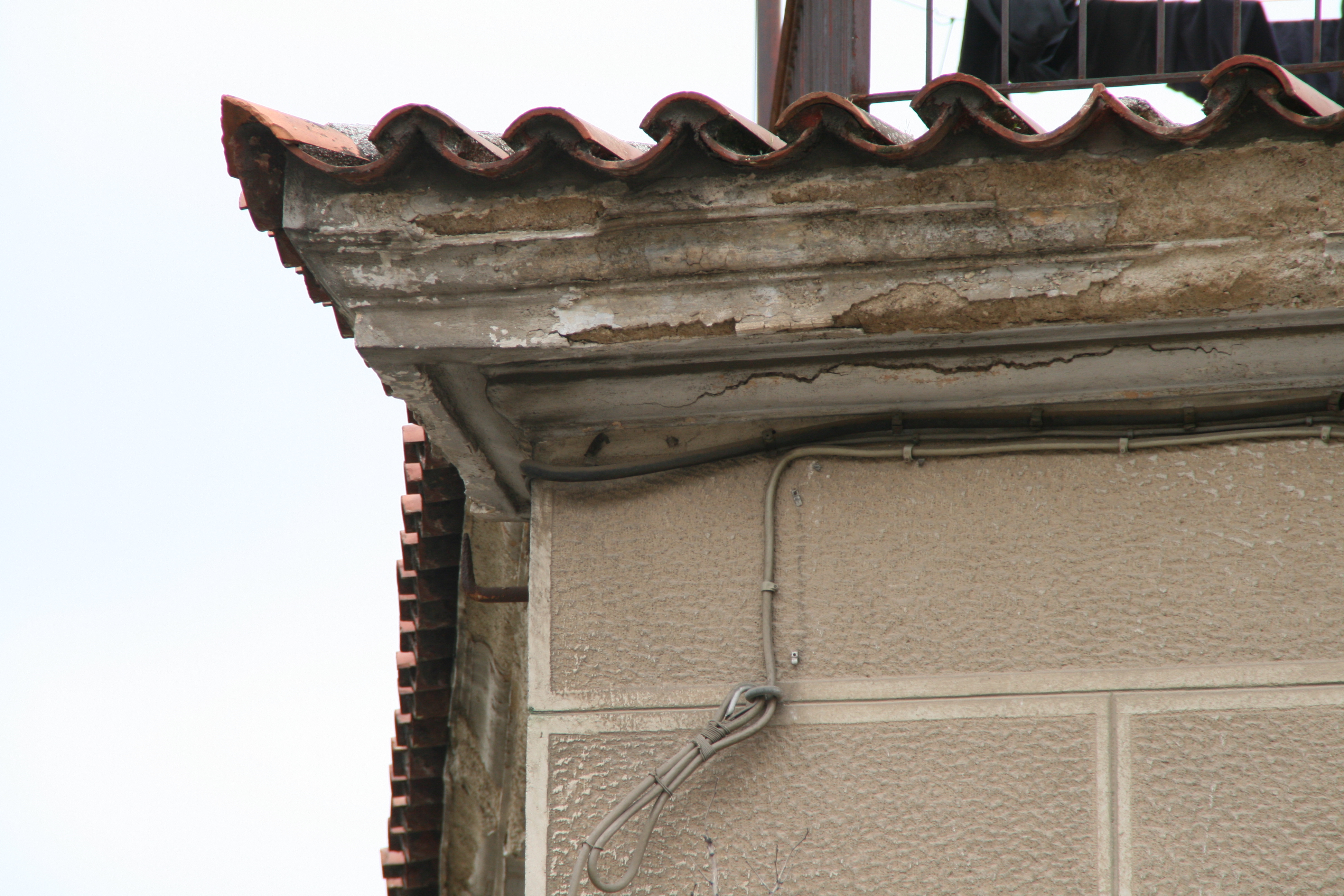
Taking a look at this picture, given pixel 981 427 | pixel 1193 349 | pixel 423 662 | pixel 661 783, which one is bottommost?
pixel 661 783

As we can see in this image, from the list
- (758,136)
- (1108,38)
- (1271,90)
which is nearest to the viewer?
(1271,90)

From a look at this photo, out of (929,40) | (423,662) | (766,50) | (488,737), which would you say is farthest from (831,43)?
(488,737)

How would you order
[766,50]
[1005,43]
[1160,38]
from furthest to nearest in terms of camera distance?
[766,50] < [1005,43] < [1160,38]

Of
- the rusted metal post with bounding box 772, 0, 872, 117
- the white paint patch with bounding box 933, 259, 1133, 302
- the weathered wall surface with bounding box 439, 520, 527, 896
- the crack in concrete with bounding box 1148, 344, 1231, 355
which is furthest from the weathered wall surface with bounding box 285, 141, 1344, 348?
the weathered wall surface with bounding box 439, 520, 527, 896

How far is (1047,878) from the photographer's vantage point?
2258 millimetres

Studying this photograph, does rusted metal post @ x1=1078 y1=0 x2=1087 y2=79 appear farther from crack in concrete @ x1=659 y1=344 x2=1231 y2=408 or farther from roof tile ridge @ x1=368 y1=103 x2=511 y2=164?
roof tile ridge @ x1=368 y1=103 x2=511 y2=164

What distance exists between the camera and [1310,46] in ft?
11.7

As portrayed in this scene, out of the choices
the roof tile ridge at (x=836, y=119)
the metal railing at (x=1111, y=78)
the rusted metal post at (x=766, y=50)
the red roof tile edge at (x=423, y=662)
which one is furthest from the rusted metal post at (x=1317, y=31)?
the red roof tile edge at (x=423, y=662)

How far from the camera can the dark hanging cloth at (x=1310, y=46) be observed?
11.5 ft

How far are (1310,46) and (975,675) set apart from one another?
225 cm

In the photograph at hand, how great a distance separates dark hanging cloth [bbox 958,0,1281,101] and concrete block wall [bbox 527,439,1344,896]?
144 centimetres

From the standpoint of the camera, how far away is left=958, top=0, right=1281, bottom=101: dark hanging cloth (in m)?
3.41

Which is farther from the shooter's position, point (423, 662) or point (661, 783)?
point (423, 662)

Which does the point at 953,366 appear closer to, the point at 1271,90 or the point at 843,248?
the point at 843,248
